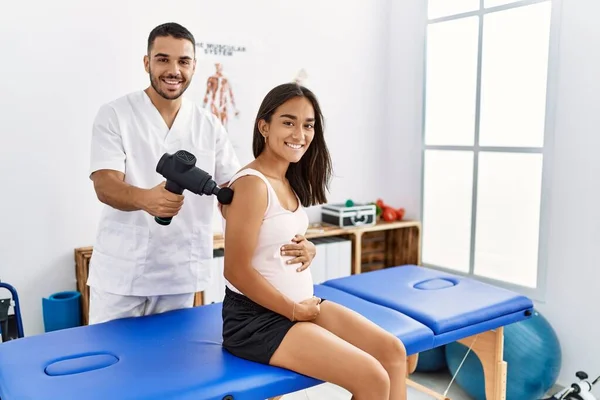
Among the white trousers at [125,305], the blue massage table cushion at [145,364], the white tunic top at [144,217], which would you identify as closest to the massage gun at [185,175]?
the white tunic top at [144,217]

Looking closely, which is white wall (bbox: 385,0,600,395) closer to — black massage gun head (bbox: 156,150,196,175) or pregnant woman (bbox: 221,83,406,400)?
pregnant woman (bbox: 221,83,406,400)

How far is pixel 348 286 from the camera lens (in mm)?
2182

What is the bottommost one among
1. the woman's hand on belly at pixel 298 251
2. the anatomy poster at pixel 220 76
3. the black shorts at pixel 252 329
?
the black shorts at pixel 252 329

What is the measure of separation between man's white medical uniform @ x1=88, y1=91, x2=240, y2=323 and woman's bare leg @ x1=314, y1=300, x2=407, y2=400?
21.9 inches

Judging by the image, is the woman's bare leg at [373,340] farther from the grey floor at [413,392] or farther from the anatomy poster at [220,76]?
the anatomy poster at [220,76]

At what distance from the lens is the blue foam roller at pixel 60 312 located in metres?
2.49

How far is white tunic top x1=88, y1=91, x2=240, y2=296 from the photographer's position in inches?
69.7

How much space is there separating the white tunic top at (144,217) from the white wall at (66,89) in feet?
2.80

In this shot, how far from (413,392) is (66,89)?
2.22 metres

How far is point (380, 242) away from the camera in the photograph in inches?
145

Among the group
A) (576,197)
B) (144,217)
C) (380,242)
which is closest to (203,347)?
(144,217)

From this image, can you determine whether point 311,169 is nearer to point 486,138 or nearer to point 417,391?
point 417,391

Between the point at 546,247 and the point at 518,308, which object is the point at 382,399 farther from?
the point at 546,247

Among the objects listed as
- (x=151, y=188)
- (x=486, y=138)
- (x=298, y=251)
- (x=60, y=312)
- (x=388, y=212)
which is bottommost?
(x=60, y=312)
